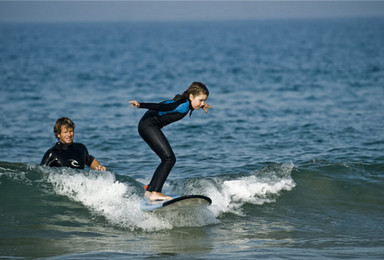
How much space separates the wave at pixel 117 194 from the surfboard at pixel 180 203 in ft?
0.63

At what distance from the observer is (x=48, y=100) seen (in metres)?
25.3

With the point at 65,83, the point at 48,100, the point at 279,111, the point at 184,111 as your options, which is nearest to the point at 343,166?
the point at 184,111

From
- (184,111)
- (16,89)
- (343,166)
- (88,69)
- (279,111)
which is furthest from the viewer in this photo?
(88,69)

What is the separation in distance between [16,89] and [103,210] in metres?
21.3

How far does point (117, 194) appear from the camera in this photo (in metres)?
10.1

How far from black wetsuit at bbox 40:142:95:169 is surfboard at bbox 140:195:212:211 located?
199cm

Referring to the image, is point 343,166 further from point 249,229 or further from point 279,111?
point 279,111

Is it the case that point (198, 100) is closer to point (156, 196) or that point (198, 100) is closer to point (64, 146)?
point (156, 196)

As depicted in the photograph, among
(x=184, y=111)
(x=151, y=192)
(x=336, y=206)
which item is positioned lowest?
(x=336, y=206)

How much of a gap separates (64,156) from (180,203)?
267 cm

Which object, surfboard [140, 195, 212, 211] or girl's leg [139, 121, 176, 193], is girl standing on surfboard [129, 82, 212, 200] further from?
surfboard [140, 195, 212, 211]

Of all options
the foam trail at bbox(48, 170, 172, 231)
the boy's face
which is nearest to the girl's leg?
the foam trail at bbox(48, 170, 172, 231)

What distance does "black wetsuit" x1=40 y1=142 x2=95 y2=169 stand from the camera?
998cm

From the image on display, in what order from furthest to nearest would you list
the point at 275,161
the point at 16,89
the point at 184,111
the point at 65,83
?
the point at 65,83 < the point at 16,89 < the point at 275,161 < the point at 184,111
